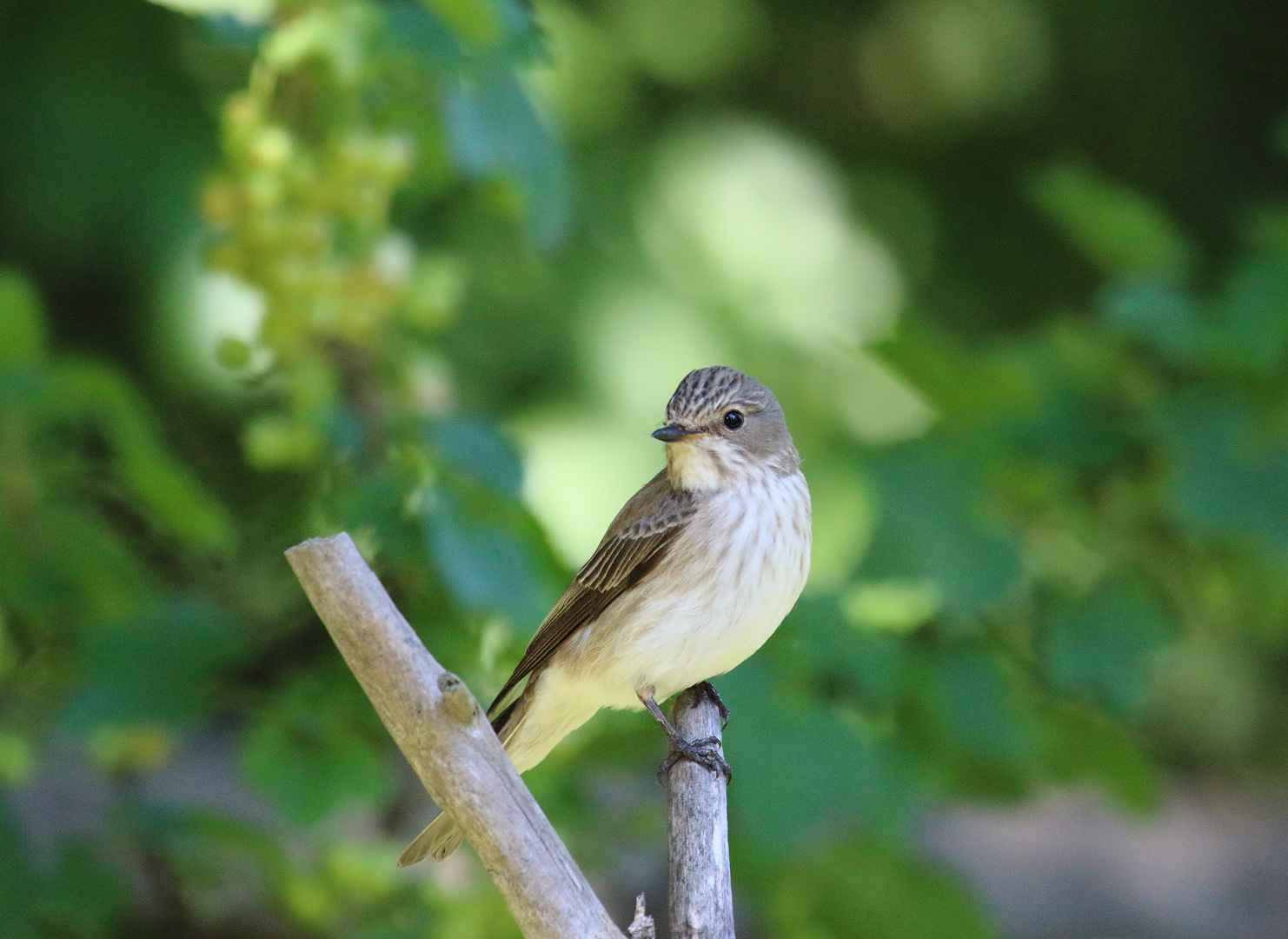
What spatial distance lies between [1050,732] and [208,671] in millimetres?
2320

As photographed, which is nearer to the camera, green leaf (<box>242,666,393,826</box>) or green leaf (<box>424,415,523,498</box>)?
green leaf (<box>424,415,523,498</box>)

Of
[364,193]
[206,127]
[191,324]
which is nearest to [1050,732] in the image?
[364,193]

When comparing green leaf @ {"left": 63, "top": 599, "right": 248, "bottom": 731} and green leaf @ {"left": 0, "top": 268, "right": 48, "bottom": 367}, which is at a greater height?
green leaf @ {"left": 0, "top": 268, "right": 48, "bottom": 367}

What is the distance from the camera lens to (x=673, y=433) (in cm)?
264

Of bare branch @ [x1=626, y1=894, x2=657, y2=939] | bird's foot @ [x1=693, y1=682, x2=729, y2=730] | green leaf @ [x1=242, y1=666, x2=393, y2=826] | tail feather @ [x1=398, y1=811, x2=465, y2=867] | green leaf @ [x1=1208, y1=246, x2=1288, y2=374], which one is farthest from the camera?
green leaf @ [x1=1208, y1=246, x2=1288, y2=374]

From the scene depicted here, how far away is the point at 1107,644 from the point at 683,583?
5.04 ft

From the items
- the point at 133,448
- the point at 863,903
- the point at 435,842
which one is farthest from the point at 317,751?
the point at 863,903

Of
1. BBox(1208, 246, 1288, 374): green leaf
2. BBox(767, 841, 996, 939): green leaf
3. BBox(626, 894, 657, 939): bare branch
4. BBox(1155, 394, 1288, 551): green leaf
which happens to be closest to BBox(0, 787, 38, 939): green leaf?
BBox(767, 841, 996, 939): green leaf

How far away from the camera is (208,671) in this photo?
335 cm

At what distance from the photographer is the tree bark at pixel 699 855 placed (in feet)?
7.24

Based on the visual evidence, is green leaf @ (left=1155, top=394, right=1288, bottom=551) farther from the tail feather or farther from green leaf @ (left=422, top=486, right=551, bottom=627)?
the tail feather

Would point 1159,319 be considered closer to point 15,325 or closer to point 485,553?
point 485,553

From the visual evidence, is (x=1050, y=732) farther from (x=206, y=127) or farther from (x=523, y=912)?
(x=206, y=127)

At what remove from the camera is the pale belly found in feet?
8.85
